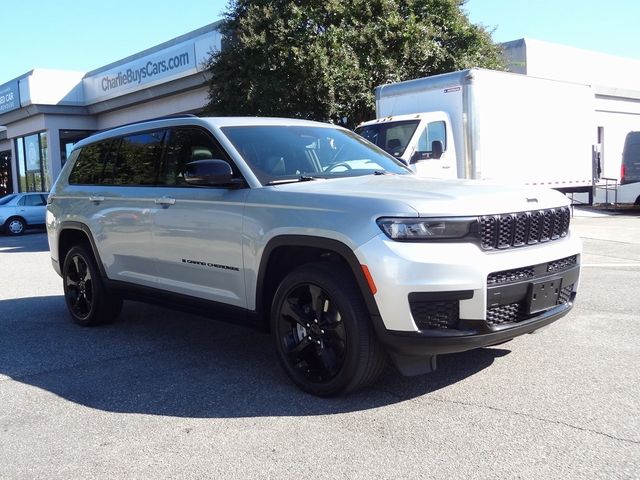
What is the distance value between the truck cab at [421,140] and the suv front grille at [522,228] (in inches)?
271

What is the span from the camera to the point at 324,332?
4.15 meters

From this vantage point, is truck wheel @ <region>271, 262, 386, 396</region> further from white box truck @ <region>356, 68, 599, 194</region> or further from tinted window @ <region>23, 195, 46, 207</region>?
tinted window @ <region>23, 195, 46, 207</region>

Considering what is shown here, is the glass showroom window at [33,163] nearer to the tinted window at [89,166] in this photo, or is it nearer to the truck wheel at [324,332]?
the tinted window at [89,166]

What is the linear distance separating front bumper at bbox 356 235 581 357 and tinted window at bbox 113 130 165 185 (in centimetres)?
257

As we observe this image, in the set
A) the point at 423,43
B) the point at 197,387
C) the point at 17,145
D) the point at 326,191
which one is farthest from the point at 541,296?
the point at 17,145

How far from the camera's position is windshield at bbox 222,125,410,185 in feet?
15.9

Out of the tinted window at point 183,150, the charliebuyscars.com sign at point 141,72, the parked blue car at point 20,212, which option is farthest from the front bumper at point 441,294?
the parked blue car at point 20,212

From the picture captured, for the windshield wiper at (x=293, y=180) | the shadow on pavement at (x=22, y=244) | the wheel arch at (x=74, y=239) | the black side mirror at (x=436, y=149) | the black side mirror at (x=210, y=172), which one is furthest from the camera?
the shadow on pavement at (x=22, y=244)

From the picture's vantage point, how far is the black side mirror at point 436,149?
11.2m

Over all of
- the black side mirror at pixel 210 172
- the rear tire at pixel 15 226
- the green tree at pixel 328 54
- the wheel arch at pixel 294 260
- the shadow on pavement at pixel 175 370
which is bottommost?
the shadow on pavement at pixel 175 370

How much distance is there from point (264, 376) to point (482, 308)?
1.75 meters

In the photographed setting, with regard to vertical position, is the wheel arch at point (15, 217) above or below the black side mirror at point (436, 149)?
below

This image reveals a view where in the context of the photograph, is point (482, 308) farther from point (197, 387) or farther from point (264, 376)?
point (197, 387)

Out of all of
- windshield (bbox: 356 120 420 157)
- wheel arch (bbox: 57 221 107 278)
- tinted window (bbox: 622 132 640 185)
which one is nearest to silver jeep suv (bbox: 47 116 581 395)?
wheel arch (bbox: 57 221 107 278)
